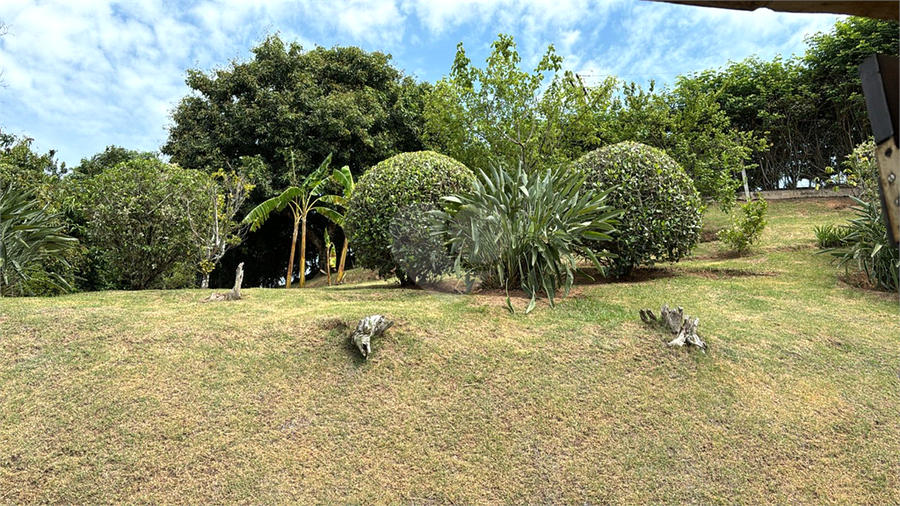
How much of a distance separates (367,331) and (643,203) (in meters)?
5.08

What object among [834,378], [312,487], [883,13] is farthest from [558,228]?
[883,13]

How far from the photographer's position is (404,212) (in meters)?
7.82

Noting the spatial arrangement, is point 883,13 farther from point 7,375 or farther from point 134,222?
point 134,222

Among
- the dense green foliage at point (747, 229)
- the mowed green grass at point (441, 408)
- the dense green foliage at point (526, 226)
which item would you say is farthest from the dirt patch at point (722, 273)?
the dense green foliage at point (526, 226)

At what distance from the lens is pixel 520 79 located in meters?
12.3

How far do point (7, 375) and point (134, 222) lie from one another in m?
5.23

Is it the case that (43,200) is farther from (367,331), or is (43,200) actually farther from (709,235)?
(709,235)

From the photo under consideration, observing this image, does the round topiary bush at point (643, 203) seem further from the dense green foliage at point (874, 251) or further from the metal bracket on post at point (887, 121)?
the metal bracket on post at point (887, 121)

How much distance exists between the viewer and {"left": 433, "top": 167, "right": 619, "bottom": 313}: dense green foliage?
20.2 feet

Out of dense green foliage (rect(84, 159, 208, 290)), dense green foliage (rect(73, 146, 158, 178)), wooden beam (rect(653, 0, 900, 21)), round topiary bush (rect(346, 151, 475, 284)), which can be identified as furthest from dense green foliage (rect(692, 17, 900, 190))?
dense green foliage (rect(73, 146, 158, 178))

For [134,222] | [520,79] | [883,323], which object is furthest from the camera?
[520,79]

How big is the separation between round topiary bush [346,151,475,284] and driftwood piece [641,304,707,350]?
3.19 metres

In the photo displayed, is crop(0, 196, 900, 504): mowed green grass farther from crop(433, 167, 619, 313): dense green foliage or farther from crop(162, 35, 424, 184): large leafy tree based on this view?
crop(162, 35, 424, 184): large leafy tree

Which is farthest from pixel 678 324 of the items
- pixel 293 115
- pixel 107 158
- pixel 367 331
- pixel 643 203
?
pixel 107 158
